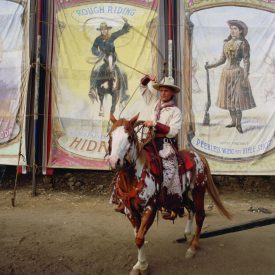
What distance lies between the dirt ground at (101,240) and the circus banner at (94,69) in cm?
105

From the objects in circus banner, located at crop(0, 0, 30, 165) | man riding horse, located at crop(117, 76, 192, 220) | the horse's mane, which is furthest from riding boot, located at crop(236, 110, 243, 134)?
circus banner, located at crop(0, 0, 30, 165)

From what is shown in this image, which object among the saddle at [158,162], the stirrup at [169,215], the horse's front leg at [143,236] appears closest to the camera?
the horse's front leg at [143,236]

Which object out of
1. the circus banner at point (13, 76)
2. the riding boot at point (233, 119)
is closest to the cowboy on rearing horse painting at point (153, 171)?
the riding boot at point (233, 119)

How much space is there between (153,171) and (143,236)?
2.17 feet

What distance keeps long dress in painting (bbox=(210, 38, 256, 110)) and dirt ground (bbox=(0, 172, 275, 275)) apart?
6.34 ft

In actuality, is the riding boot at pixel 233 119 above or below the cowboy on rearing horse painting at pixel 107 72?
below

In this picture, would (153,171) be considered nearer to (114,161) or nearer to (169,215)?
(114,161)

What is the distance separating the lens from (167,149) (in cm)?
435

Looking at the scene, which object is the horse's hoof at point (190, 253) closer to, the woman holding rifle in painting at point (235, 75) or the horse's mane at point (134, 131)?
the horse's mane at point (134, 131)

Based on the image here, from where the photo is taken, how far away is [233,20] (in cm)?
800

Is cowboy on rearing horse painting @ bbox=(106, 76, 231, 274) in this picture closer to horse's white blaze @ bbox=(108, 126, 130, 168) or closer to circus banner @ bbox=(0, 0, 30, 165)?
horse's white blaze @ bbox=(108, 126, 130, 168)

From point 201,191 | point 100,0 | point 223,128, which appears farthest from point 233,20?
point 201,191

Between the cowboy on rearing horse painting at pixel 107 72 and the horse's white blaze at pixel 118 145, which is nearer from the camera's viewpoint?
the horse's white blaze at pixel 118 145

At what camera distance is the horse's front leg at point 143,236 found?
3916mm
